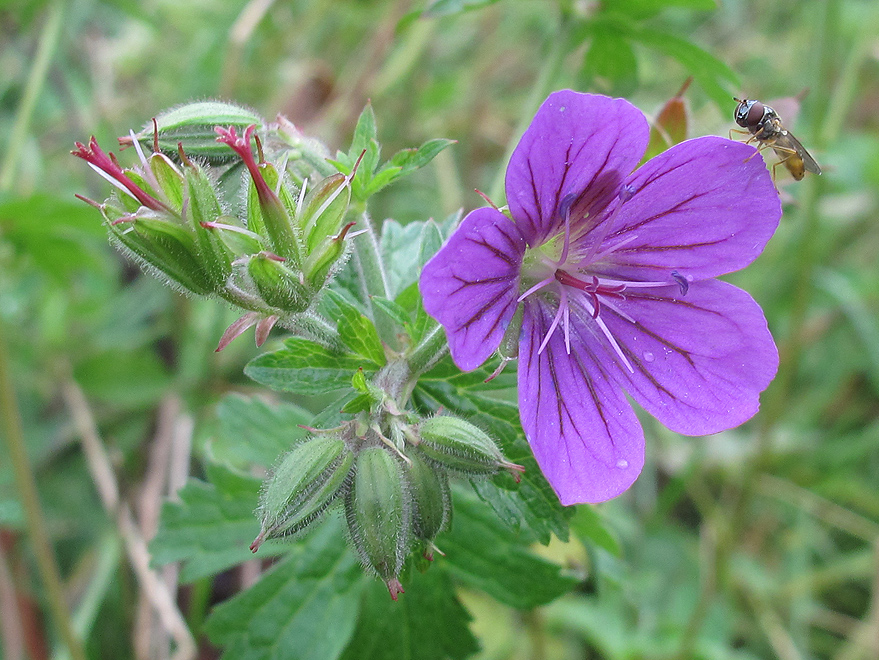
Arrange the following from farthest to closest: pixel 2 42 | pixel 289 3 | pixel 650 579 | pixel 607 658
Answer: pixel 289 3
pixel 2 42
pixel 650 579
pixel 607 658

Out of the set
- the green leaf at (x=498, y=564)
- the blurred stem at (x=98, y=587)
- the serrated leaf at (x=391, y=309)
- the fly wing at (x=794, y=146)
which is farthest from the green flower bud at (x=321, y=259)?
the blurred stem at (x=98, y=587)

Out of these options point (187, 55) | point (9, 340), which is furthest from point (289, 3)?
point (9, 340)

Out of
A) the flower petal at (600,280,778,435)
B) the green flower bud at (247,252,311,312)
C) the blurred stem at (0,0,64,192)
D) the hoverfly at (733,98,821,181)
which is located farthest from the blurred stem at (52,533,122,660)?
the hoverfly at (733,98,821,181)

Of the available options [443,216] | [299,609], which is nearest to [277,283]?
[299,609]

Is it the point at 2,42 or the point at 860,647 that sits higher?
the point at 2,42

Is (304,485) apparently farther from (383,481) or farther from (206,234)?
(206,234)

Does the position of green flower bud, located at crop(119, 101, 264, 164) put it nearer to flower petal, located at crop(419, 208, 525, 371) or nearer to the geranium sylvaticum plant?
the geranium sylvaticum plant

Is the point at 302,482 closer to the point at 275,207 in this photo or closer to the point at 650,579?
the point at 275,207
